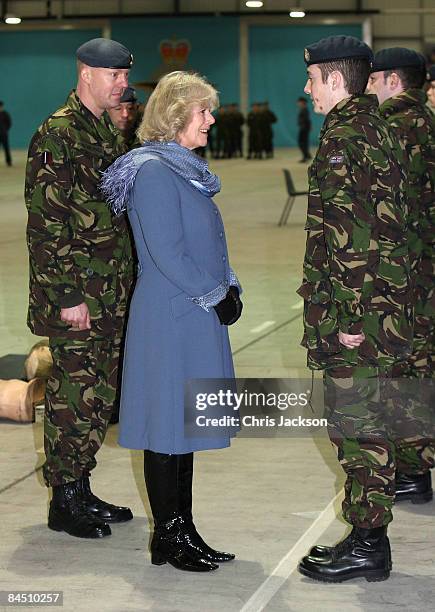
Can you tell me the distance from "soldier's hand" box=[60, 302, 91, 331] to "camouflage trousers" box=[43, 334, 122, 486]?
8 cm

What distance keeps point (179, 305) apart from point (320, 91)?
783 mm

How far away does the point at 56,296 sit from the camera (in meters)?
4.18

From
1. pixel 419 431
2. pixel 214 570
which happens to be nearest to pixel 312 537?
pixel 214 570

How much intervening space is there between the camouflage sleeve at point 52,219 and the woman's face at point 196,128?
62 cm

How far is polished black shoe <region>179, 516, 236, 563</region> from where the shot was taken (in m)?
3.87

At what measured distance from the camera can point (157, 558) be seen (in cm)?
390

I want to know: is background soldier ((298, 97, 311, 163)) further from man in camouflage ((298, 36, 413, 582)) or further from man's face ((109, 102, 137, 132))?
man in camouflage ((298, 36, 413, 582))

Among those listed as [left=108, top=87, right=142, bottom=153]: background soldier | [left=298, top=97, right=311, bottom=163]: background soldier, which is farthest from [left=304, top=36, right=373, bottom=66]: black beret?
[left=298, top=97, right=311, bottom=163]: background soldier

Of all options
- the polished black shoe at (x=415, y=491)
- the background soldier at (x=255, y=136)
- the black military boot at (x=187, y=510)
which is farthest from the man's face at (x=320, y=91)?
the background soldier at (x=255, y=136)

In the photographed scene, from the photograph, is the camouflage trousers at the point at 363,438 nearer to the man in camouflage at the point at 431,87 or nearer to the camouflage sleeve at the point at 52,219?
the camouflage sleeve at the point at 52,219

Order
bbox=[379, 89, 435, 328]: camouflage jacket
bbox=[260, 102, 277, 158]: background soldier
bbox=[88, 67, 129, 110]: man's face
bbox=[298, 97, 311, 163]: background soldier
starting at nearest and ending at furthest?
bbox=[88, 67, 129, 110]: man's face → bbox=[379, 89, 435, 328]: camouflage jacket → bbox=[298, 97, 311, 163]: background soldier → bbox=[260, 102, 277, 158]: background soldier

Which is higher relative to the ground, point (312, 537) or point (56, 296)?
point (56, 296)

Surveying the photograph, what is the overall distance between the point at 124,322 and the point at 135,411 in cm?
88

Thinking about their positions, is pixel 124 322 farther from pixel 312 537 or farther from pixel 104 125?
pixel 312 537
